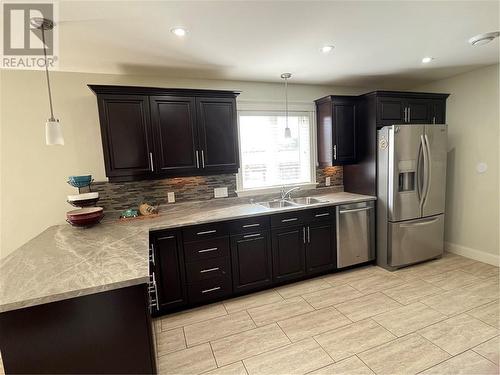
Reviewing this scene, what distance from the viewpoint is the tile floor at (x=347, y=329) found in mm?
1785

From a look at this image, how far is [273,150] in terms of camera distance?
3459 mm

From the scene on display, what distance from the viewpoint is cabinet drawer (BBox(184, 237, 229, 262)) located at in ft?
8.12

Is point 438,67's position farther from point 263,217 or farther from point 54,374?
point 54,374

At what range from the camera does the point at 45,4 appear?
147 centimetres

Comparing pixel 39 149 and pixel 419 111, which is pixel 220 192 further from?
pixel 419 111

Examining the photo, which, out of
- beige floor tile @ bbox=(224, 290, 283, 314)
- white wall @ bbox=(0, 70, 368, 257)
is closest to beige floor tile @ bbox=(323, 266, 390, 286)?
beige floor tile @ bbox=(224, 290, 283, 314)

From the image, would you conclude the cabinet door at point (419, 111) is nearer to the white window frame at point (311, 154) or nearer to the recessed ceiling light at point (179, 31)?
the white window frame at point (311, 154)

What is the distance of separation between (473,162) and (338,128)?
1.84 meters

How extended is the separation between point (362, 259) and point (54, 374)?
10.4 ft

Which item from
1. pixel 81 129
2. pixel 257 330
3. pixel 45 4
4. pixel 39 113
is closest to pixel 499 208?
pixel 257 330

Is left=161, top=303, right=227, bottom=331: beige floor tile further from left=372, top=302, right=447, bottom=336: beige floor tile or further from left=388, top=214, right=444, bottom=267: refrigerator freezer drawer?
left=388, top=214, right=444, bottom=267: refrigerator freezer drawer

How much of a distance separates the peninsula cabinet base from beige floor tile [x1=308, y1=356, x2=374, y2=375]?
1145mm

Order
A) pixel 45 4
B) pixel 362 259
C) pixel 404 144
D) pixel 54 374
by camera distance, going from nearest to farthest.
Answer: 1. pixel 54 374
2. pixel 45 4
3. pixel 404 144
4. pixel 362 259

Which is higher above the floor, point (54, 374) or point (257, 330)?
point (54, 374)
